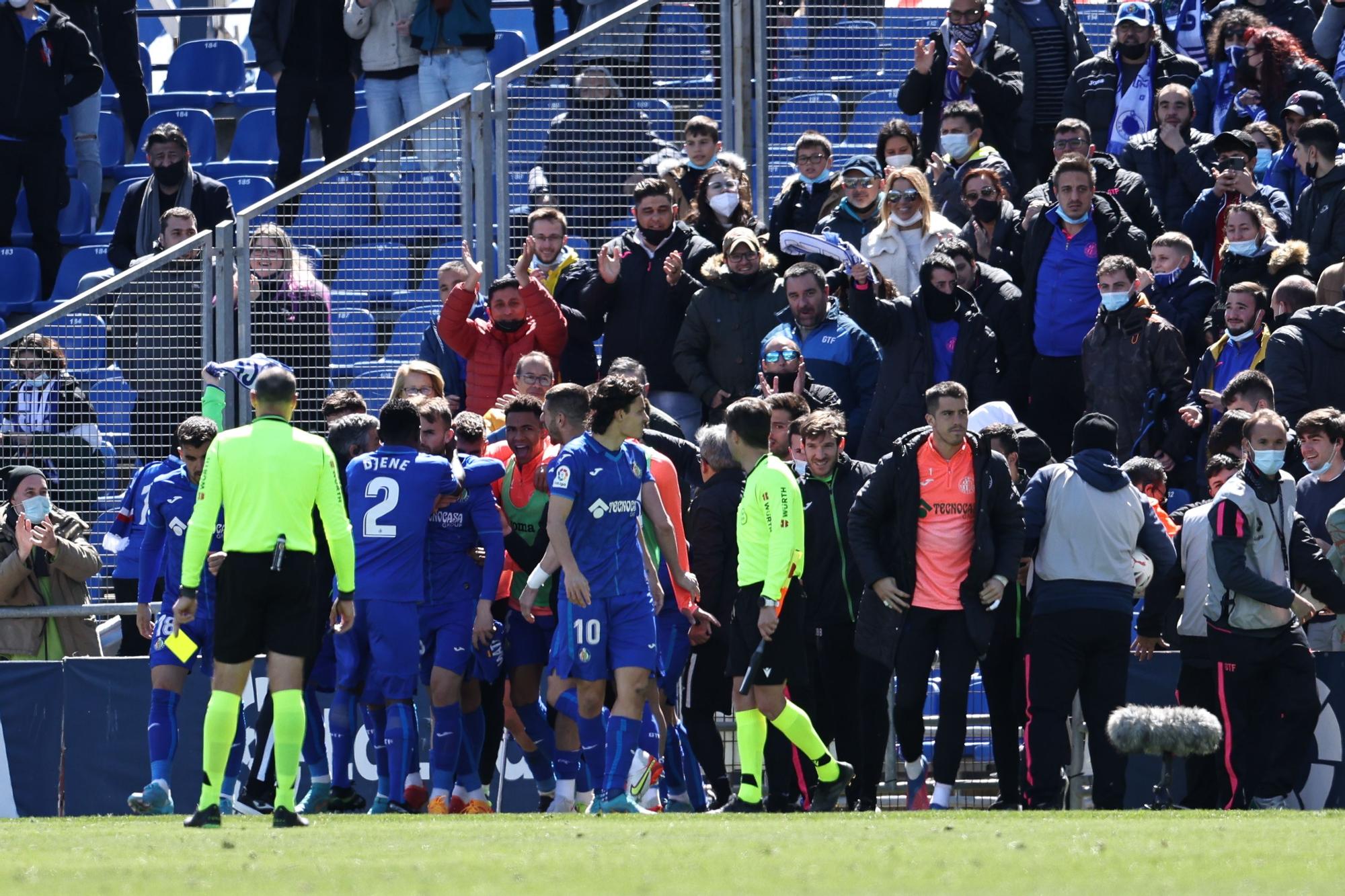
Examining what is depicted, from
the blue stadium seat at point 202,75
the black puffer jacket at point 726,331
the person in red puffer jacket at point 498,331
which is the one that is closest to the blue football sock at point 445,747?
the person in red puffer jacket at point 498,331

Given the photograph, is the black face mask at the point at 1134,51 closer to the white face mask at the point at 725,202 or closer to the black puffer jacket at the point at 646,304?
the white face mask at the point at 725,202

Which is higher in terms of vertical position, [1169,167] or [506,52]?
[506,52]

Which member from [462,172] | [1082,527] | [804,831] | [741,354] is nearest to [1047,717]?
[1082,527]

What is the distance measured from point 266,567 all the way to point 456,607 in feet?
7.12

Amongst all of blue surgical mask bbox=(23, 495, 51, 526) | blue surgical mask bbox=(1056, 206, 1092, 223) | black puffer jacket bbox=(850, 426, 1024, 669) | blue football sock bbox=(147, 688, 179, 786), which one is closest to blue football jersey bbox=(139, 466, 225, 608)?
blue football sock bbox=(147, 688, 179, 786)

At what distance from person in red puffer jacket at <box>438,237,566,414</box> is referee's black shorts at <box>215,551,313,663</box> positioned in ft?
14.8

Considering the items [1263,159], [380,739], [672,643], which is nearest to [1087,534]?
[672,643]

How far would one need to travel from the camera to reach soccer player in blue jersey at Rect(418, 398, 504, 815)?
1147 centimetres

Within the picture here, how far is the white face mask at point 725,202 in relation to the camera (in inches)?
584

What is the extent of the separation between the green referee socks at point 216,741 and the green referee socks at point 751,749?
274 cm

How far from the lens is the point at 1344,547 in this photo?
11734 millimetres

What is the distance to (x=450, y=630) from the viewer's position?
458 inches

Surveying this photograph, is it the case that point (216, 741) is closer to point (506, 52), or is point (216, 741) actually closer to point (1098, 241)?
point (1098, 241)

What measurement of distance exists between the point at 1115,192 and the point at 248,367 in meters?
6.09
